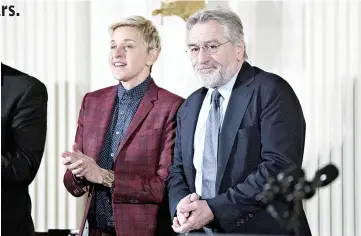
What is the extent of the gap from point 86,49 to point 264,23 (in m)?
0.96

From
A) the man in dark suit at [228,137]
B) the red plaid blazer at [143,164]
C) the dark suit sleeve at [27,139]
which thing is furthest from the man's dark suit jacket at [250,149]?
the dark suit sleeve at [27,139]

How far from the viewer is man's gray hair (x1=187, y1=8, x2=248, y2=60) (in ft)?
12.3

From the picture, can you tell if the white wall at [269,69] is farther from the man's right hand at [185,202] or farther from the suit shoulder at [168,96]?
the man's right hand at [185,202]

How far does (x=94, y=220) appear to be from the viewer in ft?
12.9

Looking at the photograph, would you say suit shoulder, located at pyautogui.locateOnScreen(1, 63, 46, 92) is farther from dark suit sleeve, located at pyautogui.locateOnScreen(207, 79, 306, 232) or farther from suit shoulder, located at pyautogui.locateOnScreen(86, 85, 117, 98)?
dark suit sleeve, located at pyautogui.locateOnScreen(207, 79, 306, 232)

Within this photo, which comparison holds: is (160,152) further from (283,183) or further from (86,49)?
(283,183)

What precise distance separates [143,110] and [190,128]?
0.29 metres

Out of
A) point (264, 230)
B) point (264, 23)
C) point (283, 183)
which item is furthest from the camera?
point (264, 23)

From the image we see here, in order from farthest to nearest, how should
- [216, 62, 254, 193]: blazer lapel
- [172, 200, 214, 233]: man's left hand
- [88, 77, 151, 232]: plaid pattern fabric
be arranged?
[88, 77, 151, 232]: plaid pattern fabric → [216, 62, 254, 193]: blazer lapel → [172, 200, 214, 233]: man's left hand

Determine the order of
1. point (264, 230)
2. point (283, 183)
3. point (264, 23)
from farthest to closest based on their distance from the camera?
point (264, 23)
point (264, 230)
point (283, 183)

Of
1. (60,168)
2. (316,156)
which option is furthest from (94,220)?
(316,156)

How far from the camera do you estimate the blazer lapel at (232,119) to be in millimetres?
3697

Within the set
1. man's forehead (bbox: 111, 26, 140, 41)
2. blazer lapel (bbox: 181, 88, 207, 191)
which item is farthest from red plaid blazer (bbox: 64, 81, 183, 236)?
man's forehead (bbox: 111, 26, 140, 41)

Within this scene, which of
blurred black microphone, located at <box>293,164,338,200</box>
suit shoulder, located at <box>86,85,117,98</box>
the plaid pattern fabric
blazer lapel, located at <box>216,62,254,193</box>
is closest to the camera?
blurred black microphone, located at <box>293,164,338,200</box>
